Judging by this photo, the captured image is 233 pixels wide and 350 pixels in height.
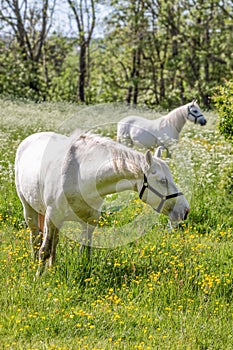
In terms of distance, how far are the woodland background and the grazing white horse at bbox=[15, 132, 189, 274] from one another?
21.6 meters

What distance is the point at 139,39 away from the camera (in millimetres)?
27266

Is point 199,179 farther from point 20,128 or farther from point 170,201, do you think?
point 20,128

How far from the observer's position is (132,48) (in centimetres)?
2711

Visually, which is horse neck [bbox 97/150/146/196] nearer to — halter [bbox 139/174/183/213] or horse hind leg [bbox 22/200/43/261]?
halter [bbox 139/174/183/213]

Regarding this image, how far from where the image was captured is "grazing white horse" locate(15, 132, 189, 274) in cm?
404

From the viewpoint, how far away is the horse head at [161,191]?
4.02 metres

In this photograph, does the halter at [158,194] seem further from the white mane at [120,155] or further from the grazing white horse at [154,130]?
the grazing white horse at [154,130]

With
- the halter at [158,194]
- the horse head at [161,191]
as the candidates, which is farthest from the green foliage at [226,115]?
the halter at [158,194]

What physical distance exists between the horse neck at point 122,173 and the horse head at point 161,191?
0.08 m

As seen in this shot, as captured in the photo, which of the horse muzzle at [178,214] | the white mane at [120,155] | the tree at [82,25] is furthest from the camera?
the tree at [82,25]

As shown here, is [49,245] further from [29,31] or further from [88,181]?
[29,31]

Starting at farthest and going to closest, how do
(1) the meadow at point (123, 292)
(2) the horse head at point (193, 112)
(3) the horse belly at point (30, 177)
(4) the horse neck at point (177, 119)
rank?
1. (2) the horse head at point (193, 112)
2. (4) the horse neck at point (177, 119)
3. (3) the horse belly at point (30, 177)
4. (1) the meadow at point (123, 292)

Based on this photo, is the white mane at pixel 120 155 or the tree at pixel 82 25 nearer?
the white mane at pixel 120 155

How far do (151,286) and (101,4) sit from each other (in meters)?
24.7
